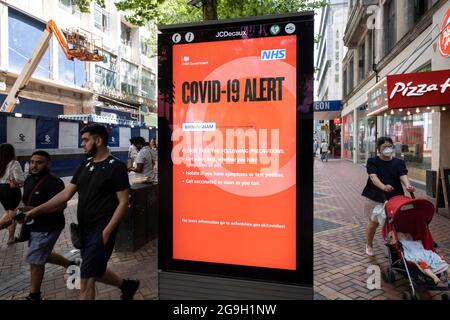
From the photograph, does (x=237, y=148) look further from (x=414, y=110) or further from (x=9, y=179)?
(x=414, y=110)

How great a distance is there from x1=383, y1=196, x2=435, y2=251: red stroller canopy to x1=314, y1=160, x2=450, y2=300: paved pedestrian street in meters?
0.65

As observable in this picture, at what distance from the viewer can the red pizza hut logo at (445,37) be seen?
7906 mm

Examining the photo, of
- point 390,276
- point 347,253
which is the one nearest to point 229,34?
point 390,276

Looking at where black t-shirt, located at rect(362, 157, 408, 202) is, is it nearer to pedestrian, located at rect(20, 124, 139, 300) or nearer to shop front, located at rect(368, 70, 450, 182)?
shop front, located at rect(368, 70, 450, 182)

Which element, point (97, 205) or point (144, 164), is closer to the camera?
point (97, 205)

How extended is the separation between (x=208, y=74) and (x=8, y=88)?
1971 cm

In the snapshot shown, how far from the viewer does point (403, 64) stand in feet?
39.1

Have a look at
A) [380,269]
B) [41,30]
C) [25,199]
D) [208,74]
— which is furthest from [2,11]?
[380,269]

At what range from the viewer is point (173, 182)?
2.79m

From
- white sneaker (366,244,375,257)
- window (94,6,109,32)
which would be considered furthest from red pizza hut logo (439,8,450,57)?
window (94,6,109,32)

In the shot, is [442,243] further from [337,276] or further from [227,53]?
[227,53]

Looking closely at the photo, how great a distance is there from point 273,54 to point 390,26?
14774 millimetres

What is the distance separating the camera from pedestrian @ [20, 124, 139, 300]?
2.91m

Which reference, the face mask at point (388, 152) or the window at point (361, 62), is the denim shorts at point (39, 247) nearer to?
the face mask at point (388, 152)
